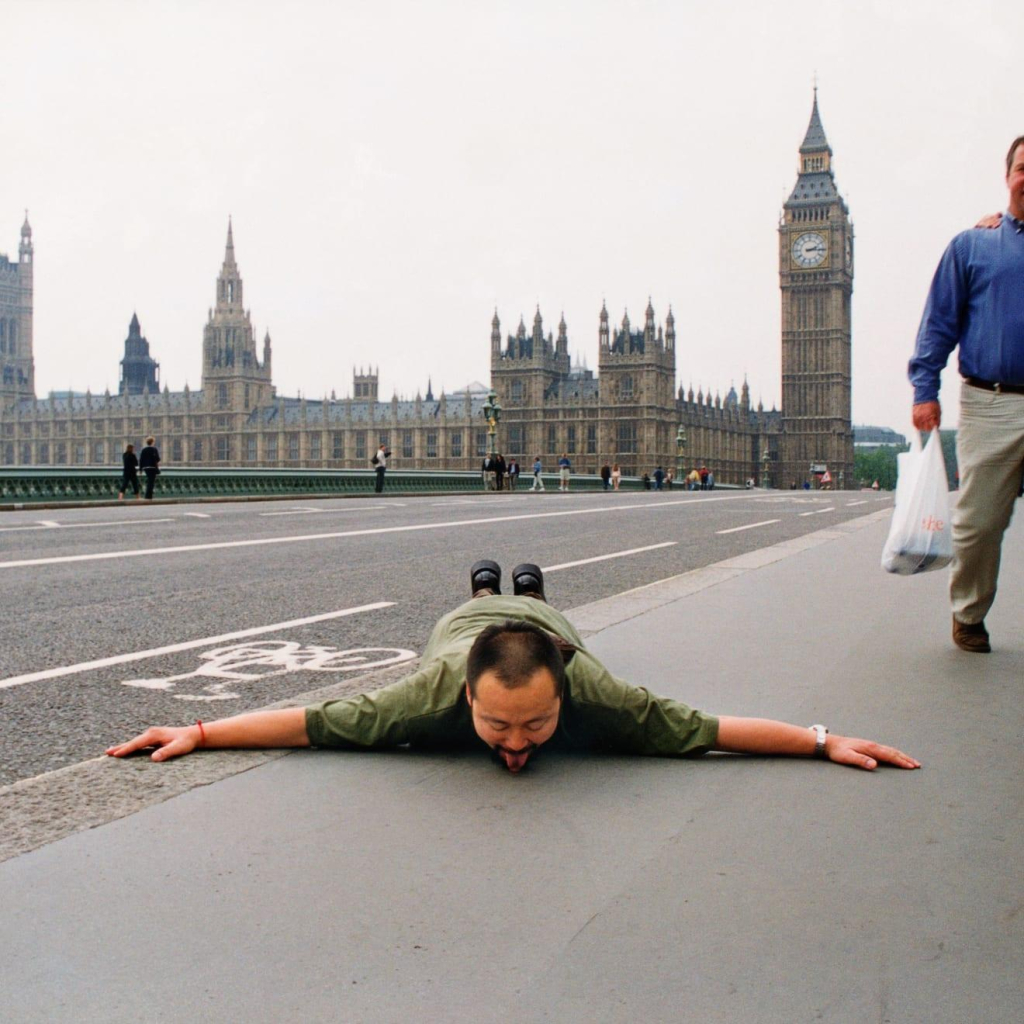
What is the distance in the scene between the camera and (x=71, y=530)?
12.7 metres

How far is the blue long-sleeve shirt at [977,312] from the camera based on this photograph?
4.56m

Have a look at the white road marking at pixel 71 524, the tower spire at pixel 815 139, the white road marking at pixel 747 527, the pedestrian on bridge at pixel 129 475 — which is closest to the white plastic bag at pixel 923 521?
the white road marking at pixel 747 527

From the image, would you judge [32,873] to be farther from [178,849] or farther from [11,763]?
[11,763]

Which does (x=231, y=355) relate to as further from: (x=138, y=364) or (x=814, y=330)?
(x=814, y=330)

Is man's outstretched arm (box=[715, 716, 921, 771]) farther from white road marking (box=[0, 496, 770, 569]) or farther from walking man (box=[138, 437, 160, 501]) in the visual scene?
walking man (box=[138, 437, 160, 501])

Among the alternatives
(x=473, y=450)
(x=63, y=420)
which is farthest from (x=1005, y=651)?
(x=63, y=420)

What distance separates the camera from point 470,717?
2951mm

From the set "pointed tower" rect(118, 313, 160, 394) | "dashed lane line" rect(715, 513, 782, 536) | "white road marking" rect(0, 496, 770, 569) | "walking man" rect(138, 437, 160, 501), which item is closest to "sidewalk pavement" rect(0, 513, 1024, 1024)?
"white road marking" rect(0, 496, 770, 569)

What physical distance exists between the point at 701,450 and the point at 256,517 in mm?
92758

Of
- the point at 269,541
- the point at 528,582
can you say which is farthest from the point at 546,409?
the point at 528,582

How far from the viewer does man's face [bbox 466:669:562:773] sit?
8.89ft

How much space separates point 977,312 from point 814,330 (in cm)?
12122

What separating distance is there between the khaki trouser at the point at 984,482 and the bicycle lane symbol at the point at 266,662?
2.25m

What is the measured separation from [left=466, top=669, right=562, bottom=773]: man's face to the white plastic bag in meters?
2.21
